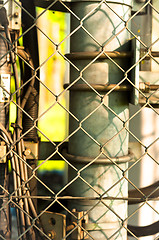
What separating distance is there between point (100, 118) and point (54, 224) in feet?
1.75

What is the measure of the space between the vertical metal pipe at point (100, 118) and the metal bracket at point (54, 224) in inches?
3.4

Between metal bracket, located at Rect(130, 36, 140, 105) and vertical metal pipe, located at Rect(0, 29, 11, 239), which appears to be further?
vertical metal pipe, located at Rect(0, 29, 11, 239)

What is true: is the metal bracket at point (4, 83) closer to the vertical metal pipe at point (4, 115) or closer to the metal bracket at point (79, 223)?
the vertical metal pipe at point (4, 115)

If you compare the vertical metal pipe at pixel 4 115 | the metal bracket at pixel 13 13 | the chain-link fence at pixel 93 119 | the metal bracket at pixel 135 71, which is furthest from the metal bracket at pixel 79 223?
the metal bracket at pixel 13 13

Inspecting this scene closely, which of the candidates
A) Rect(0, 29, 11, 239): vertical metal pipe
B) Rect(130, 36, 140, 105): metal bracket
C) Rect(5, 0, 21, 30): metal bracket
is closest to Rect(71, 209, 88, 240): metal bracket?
Rect(0, 29, 11, 239): vertical metal pipe

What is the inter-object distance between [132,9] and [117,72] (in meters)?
0.42

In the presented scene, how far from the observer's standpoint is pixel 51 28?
2.31 metres

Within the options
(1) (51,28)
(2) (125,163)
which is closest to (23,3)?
(1) (51,28)

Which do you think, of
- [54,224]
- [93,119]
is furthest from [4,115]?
[54,224]

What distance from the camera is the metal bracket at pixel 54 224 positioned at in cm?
150

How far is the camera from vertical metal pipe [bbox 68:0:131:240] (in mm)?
1476

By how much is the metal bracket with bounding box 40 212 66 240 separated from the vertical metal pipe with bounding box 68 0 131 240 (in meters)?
0.09

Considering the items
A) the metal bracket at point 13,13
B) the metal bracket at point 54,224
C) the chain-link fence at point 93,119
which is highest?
the metal bracket at point 13,13

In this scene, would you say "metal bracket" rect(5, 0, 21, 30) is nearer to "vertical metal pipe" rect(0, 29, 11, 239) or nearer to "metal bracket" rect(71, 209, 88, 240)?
"vertical metal pipe" rect(0, 29, 11, 239)
